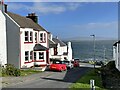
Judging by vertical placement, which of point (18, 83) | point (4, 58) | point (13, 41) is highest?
point (13, 41)

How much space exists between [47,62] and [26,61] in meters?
5.67

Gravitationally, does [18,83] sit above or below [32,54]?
below

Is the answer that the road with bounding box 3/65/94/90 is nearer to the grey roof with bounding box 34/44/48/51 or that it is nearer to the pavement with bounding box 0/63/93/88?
the pavement with bounding box 0/63/93/88

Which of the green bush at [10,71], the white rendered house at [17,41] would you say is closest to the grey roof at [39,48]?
the white rendered house at [17,41]

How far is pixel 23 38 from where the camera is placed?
3048cm

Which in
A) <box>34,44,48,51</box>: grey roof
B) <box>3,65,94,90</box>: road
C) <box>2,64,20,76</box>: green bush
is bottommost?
<box>3,65,94,90</box>: road

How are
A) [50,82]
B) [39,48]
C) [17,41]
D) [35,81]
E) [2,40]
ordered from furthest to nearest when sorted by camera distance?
[39,48] < [17,41] < [2,40] < [35,81] < [50,82]

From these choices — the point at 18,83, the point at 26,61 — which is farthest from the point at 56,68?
the point at 18,83

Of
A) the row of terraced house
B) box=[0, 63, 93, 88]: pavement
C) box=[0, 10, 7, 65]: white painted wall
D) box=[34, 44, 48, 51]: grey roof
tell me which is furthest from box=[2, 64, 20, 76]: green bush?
box=[34, 44, 48, 51]: grey roof

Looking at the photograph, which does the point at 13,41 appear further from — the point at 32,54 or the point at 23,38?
the point at 32,54

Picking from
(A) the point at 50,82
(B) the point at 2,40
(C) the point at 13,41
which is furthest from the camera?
(C) the point at 13,41

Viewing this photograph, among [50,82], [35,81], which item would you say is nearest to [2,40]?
[35,81]

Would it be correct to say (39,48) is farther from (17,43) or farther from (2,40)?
(2,40)

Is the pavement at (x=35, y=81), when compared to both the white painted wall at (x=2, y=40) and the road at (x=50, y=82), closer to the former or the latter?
the road at (x=50, y=82)
